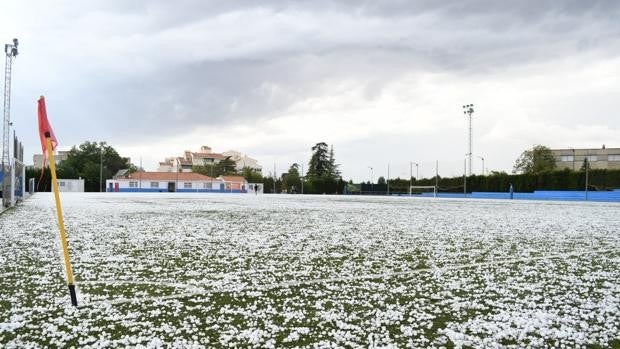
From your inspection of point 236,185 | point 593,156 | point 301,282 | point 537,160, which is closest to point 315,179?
point 236,185

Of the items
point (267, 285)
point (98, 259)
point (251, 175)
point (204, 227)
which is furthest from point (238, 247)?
point (251, 175)

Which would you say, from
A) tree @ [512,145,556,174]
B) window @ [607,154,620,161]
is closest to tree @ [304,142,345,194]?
tree @ [512,145,556,174]

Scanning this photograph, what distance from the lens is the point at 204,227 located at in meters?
15.1

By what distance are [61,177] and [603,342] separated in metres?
103

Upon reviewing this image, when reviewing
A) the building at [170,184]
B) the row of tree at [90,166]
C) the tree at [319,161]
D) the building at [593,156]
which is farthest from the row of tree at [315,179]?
the building at [593,156]

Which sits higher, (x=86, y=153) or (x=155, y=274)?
(x=86, y=153)

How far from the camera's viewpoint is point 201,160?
14088 cm

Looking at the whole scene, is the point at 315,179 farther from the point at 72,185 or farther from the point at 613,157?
the point at 613,157

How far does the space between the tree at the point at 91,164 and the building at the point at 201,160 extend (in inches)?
801

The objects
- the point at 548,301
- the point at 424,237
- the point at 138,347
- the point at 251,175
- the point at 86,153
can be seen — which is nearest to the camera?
the point at 138,347

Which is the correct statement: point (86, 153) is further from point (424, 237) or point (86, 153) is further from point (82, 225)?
point (424, 237)

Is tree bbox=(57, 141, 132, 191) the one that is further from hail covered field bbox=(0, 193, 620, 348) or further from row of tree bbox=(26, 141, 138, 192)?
hail covered field bbox=(0, 193, 620, 348)

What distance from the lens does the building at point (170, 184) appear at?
9031cm

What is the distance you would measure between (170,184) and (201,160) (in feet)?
155
